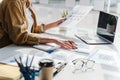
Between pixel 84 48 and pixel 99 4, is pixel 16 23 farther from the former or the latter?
pixel 99 4

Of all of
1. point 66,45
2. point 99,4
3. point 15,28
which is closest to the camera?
point 15,28

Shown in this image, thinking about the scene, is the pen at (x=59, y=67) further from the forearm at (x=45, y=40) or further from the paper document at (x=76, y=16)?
the paper document at (x=76, y=16)

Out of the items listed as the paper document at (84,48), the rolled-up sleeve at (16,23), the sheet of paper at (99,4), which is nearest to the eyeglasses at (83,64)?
the paper document at (84,48)

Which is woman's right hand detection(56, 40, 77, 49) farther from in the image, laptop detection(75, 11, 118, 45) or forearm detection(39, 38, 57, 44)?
laptop detection(75, 11, 118, 45)

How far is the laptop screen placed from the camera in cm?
182

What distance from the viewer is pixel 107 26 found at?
6.25ft

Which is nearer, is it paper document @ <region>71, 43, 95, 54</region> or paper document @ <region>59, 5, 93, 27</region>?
paper document @ <region>71, 43, 95, 54</region>

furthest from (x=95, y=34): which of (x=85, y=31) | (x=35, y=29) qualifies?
(x=35, y=29)

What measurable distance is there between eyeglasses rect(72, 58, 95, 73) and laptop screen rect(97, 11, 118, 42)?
1.85ft

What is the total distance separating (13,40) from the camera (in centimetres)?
163

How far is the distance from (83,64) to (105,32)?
0.73 metres

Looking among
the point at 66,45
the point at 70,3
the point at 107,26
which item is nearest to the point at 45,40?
the point at 66,45

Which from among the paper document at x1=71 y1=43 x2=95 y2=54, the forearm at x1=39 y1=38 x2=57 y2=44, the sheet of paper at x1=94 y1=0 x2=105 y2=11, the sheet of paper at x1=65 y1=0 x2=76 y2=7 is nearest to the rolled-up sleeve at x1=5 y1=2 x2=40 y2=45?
the forearm at x1=39 y1=38 x2=57 y2=44

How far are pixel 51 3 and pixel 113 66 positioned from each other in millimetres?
1430
